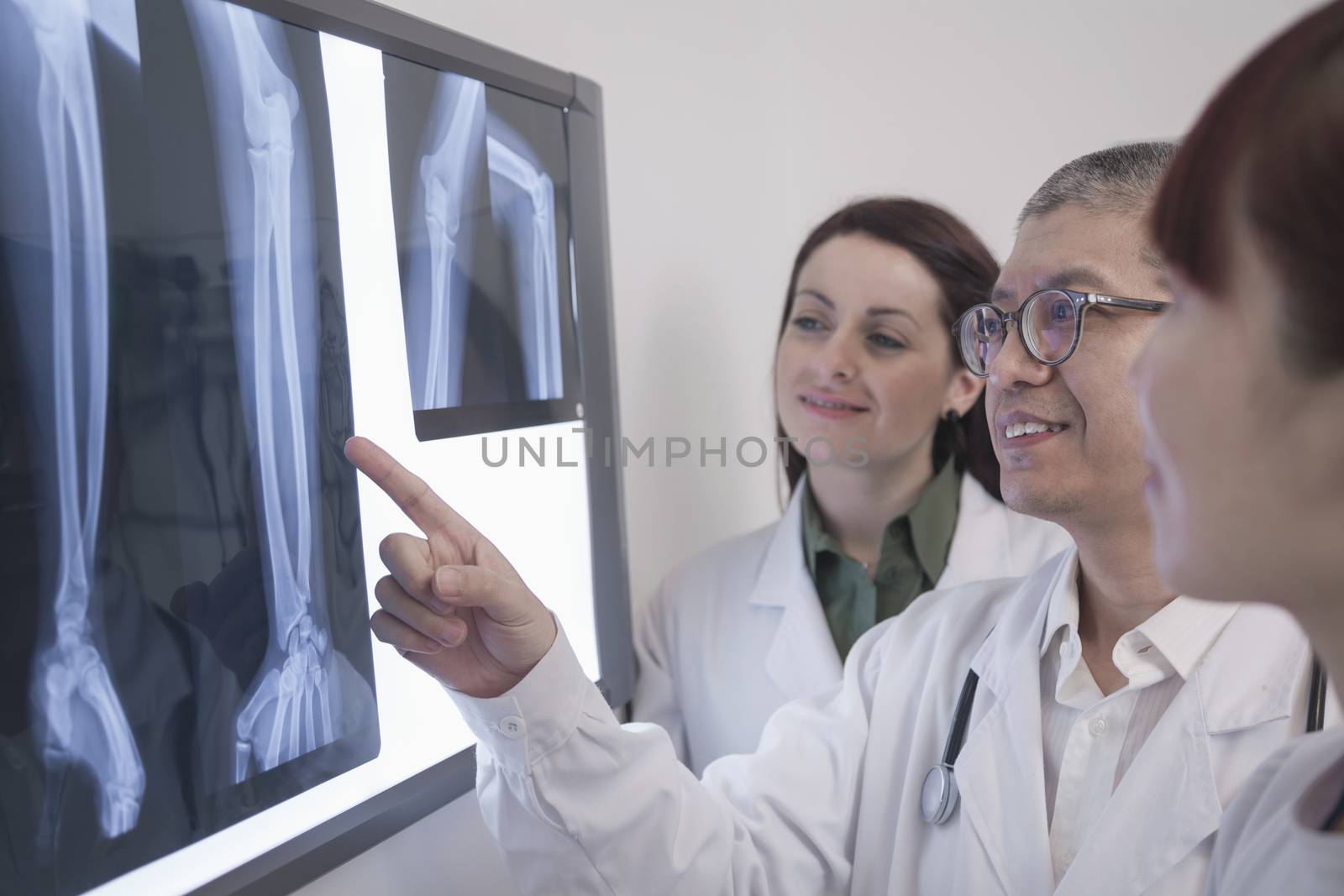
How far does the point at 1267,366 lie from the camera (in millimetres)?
494

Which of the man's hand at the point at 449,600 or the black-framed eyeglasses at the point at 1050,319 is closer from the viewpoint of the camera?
the man's hand at the point at 449,600

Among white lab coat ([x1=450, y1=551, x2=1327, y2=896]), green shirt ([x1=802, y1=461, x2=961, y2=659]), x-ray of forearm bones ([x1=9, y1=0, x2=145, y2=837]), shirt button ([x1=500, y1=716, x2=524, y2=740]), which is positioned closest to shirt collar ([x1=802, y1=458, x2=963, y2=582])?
green shirt ([x1=802, y1=461, x2=961, y2=659])

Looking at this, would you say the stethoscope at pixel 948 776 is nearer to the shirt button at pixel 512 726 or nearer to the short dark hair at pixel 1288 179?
the shirt button at pixel 512 726

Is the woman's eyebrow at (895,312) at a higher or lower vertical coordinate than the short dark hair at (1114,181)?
lower

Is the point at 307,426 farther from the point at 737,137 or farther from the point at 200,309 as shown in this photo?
the point at 737,137

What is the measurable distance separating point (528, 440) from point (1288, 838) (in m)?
0.75

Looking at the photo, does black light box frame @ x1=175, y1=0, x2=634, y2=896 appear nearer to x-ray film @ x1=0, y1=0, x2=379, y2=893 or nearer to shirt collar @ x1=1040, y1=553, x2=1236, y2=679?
x-ray film @ x1=0, y1=0, x2=379, y2=893

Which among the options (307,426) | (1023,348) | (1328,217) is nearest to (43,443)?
(307,426)

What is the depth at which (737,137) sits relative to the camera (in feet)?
5.73

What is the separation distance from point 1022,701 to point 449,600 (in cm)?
58

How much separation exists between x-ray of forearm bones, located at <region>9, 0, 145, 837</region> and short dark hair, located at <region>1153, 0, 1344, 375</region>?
25.5 inches

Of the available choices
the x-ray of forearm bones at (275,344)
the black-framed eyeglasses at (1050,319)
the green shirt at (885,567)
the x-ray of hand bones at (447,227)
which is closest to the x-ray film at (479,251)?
the x-ray of hand bones at (447,227)

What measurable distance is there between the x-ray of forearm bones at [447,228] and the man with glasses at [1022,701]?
0.18 meters

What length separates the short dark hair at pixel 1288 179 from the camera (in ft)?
1.47
